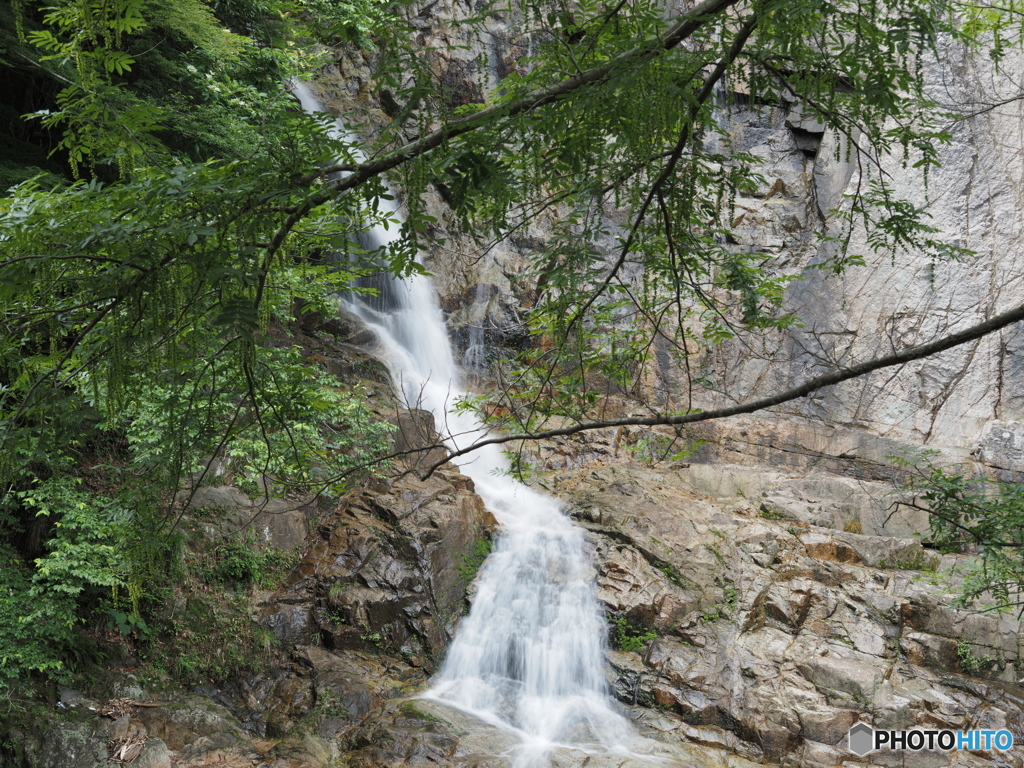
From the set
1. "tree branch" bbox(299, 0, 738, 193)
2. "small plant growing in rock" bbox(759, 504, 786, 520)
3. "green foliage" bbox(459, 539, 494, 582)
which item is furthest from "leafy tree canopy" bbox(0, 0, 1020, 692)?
"small plant growing in rock" bbox(759, 504, 786, 520)

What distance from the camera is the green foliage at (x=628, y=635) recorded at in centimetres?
879

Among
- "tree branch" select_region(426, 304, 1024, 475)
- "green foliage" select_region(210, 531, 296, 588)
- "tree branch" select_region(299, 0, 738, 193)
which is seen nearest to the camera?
"tree branch" select_region(426, 304, 1024, 475)

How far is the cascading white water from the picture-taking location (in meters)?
7.68

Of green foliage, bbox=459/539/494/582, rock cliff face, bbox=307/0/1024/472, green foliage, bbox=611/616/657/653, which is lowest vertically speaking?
green foliage, bbox=611/616/657/653

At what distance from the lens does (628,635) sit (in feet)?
29.2

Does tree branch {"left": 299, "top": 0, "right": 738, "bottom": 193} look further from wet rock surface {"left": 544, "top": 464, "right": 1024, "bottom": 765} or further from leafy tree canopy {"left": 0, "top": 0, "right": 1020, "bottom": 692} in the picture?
wet rock surface {"left": 544, "top": 464, "right": 1024, "bottom": 765}

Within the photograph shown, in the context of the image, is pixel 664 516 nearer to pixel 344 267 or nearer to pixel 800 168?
pixel 344 267

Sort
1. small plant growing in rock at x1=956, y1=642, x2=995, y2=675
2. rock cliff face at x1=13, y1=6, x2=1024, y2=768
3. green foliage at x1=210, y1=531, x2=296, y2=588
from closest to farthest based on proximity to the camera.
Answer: rock cliff face at x1=13, y1=6, x2=1024, y2=768
small plant growing in rock at x1=956, y1=642, x2=995, y2=675
green foliage at x1=210, y1=531, x2=296, y2=588

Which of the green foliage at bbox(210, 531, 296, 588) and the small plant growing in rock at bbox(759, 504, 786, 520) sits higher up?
the small plant growing in rock at bbox(759, 504, 786, 520)

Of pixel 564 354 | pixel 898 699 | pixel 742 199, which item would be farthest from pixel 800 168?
pixel 564 354

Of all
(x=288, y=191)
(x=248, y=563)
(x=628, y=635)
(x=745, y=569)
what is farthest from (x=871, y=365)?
(x=248, y=563)

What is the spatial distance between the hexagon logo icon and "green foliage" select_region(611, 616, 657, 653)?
7.95ft

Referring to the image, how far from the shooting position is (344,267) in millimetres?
4098

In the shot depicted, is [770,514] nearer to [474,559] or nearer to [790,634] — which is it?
[790,634]
